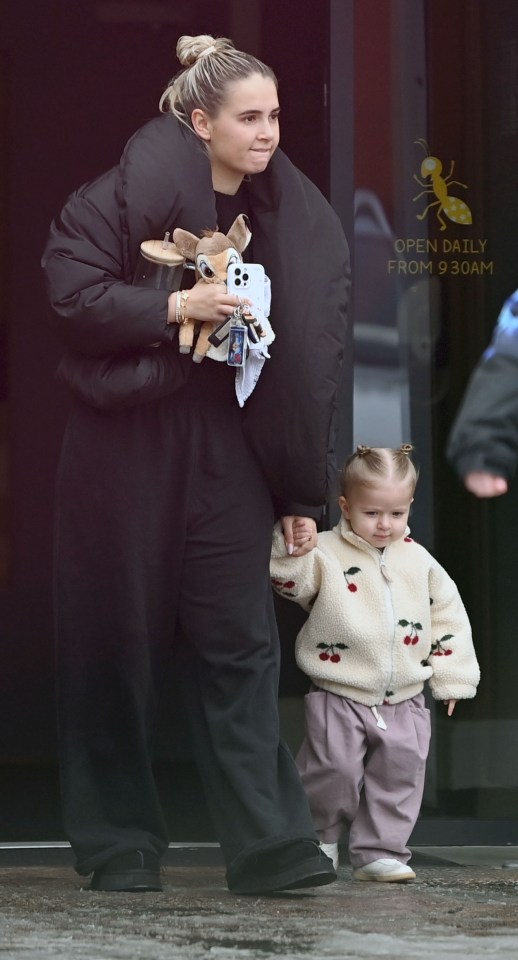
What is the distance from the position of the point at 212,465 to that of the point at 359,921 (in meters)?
1.02

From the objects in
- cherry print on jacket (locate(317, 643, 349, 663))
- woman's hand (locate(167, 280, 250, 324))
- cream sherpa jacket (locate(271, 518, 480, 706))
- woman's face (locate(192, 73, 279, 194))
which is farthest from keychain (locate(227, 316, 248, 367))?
cherry print on jacket (locate(317, 643, 349, 663))

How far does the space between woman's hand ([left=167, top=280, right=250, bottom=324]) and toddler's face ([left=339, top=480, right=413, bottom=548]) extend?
2.50 feet

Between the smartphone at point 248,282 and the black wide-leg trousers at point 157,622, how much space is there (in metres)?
0.26

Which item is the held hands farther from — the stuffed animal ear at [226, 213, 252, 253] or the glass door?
the glass door

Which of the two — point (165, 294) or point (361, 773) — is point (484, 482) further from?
point (361, 773)

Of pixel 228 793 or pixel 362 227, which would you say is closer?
pixel 228 793

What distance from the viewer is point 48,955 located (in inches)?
138

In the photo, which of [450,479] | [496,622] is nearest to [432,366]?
[450,479]

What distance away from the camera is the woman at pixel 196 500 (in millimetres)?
4078

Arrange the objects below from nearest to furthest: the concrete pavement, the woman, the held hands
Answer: the held hands → the concrete pavement → the woman

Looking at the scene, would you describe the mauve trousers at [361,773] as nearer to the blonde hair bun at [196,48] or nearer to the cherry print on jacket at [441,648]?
the cherry print on jacket at [441,648]

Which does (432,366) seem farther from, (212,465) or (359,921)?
(359,921)

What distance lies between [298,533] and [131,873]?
857 millimetres

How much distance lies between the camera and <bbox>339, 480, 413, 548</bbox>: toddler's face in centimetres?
455
